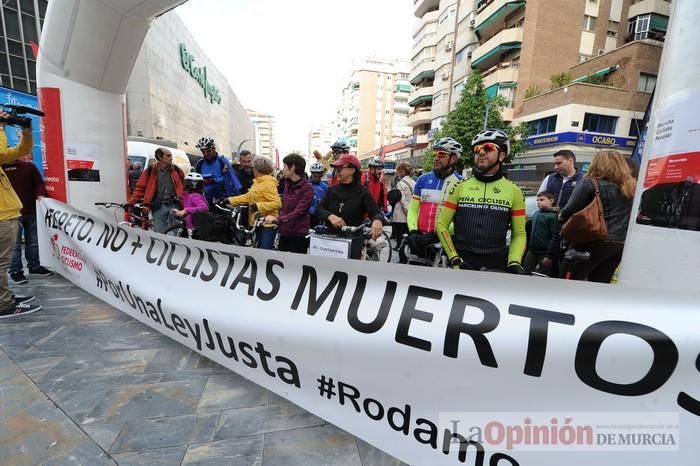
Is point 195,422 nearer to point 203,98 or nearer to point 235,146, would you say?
point 203,98

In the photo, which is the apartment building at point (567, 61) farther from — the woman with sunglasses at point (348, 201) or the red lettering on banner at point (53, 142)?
the red lettering on banner at point (53, 142)

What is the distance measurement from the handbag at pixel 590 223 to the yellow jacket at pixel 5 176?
542cm

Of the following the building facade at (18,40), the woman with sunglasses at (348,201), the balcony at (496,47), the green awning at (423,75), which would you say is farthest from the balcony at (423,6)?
the woman with sunglasses at (348,201)

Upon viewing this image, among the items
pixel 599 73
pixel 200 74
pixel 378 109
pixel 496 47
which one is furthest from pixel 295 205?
pixel 378 109

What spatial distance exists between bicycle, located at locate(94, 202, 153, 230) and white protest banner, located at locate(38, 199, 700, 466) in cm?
346

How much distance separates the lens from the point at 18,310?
366cm

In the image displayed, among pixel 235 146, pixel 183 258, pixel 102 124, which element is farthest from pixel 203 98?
pixel 183 258

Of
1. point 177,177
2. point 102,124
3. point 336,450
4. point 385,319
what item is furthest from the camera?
point 177,177

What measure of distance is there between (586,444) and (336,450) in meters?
1.21

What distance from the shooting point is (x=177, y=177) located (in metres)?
5.38

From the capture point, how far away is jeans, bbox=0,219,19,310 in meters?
3.51

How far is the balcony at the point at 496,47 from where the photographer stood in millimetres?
29609

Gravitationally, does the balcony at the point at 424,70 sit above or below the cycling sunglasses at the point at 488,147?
above

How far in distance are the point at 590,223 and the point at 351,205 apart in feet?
7.21
